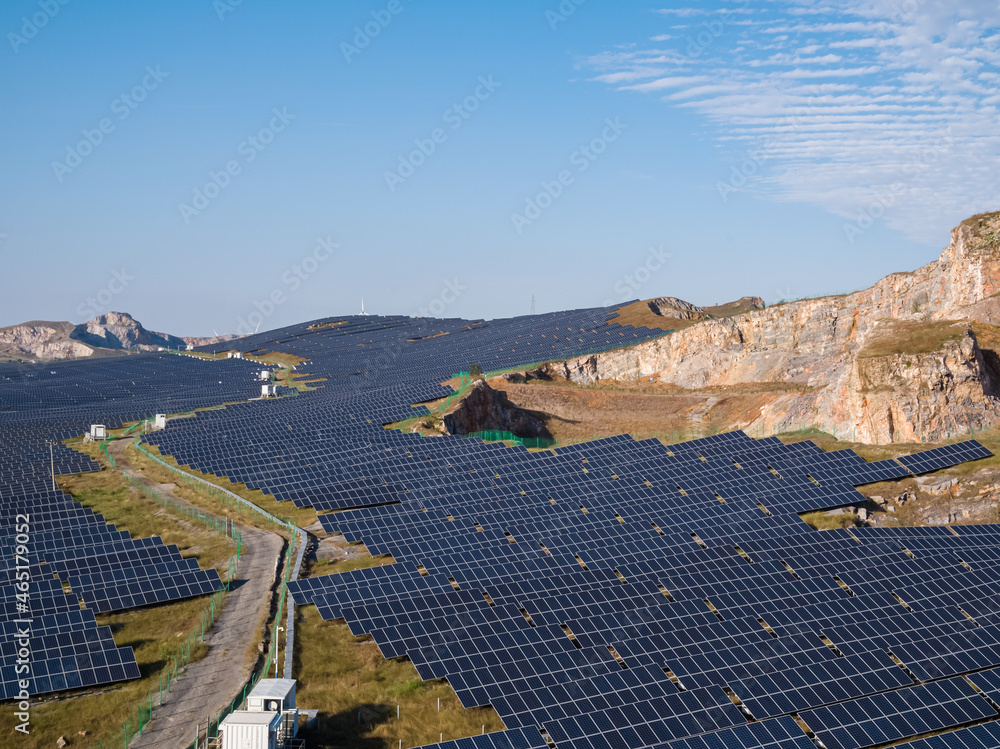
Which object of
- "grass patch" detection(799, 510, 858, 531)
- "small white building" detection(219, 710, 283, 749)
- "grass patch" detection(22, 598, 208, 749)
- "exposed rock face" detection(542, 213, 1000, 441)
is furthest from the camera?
"exposed rock face" detection(542, 213, 1000, 441)

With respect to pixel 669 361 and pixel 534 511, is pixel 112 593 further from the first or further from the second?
pixel 669 361

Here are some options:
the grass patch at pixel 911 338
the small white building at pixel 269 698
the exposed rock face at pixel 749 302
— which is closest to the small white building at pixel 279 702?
the small white building at pixel 269 698

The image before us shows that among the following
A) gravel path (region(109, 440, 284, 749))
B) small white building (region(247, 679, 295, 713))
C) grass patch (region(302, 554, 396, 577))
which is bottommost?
gravel path (region(109, 440, 284, 749))

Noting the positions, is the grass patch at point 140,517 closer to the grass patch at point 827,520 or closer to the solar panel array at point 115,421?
the solar panel array at point 115,421

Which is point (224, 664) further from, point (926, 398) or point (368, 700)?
point (926, 398)

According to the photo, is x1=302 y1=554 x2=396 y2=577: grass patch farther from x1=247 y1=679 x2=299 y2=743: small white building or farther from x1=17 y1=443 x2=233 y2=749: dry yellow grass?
x1=247 y1=679 x2=299 y2=743: small white building

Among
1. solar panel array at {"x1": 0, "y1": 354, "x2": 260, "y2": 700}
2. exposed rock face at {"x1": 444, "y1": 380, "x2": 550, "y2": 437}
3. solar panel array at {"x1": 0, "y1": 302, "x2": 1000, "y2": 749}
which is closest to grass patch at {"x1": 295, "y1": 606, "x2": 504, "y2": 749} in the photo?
solar panel array at {"x1": 0, "y1": 302, "x2": 1000, "y2": 749}
